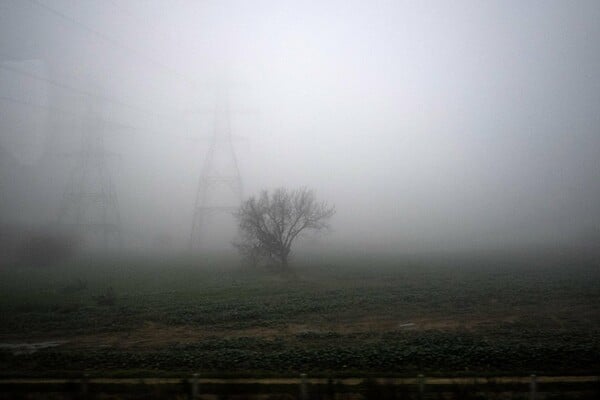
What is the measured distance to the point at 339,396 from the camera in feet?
36.8

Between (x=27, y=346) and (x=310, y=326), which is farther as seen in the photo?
(x=310, y=326)

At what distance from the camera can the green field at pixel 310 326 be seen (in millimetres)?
13414

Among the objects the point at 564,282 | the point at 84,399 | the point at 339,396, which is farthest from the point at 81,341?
the point at 564,282

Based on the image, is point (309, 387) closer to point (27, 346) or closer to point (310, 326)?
point (310, 326)

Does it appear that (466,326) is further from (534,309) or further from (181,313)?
(181,313)

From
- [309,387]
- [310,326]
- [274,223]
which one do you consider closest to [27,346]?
[310,326]

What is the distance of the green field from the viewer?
1341 centimetres

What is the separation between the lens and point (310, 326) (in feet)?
63.4

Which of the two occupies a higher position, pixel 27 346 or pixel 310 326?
pixel 310 326

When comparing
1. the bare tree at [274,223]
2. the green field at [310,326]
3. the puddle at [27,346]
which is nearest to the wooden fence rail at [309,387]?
the green field at [310,326]

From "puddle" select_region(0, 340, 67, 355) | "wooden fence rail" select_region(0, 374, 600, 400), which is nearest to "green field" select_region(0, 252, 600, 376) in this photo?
"puddle" select_region(0, 340, 67, 355)

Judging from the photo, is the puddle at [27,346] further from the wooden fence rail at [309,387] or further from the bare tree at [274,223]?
the bare tree at [274,223]

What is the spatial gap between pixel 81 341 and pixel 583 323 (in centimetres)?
2511

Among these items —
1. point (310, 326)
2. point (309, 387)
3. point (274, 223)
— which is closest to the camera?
point (309, 387)
